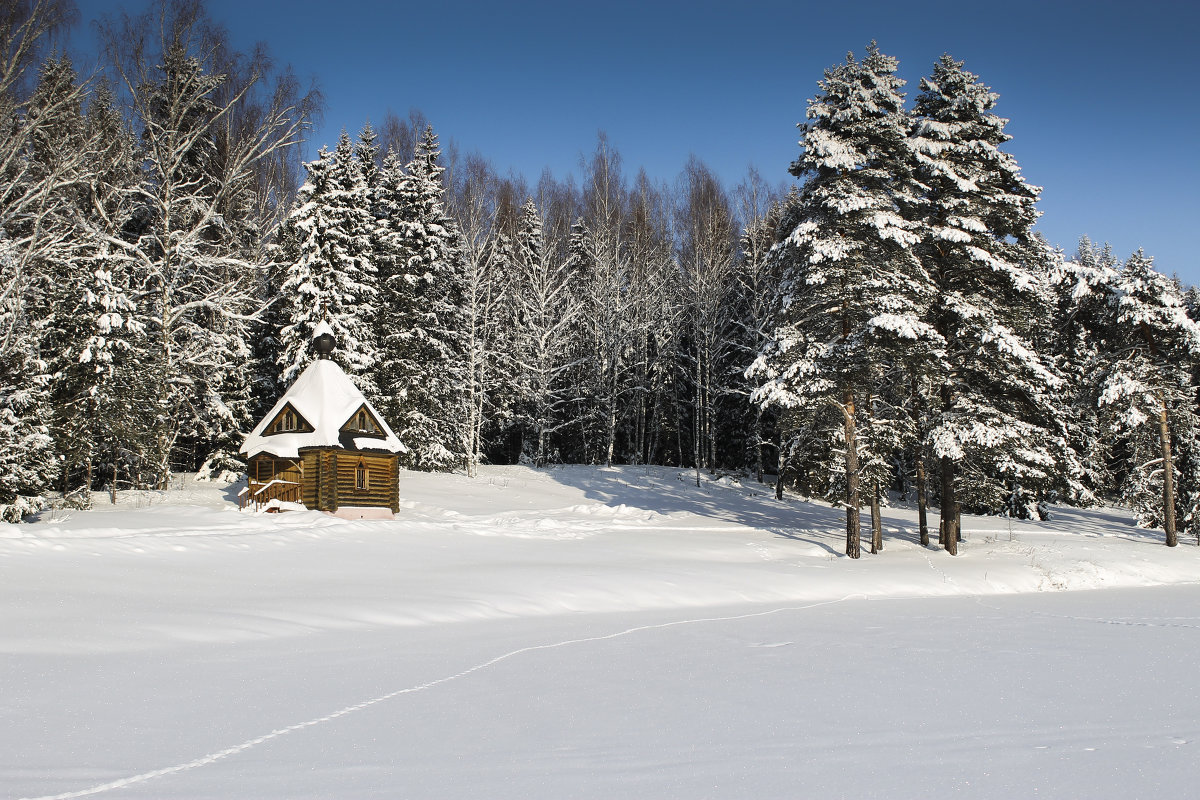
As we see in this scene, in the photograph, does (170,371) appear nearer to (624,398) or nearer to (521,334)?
(521,334)

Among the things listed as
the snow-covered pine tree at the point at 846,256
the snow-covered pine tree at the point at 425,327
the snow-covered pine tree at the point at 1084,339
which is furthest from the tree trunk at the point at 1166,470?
the snow-covered pine tree at the point at 425,327

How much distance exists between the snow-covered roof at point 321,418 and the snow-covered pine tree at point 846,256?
13.7 metres

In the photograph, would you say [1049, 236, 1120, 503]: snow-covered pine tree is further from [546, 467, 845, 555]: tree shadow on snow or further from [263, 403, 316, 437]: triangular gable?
[263, 403, 316, 437]: triangular gable

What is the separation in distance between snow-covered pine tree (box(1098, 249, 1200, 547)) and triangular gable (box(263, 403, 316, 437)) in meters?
26.0

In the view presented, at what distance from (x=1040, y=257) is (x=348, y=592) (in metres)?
20.4

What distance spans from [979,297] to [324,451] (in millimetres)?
20596

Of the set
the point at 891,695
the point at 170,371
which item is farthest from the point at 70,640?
the point at 170,371

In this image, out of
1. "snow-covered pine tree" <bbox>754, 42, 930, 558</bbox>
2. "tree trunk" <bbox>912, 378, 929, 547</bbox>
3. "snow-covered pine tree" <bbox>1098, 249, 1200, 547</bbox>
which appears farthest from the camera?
"snow-covered pine tree" <bbox>1098, 249, 1200, 547</bbox>

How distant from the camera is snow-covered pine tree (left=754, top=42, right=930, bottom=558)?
1975cm

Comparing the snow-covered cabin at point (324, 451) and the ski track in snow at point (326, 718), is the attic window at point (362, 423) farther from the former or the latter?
the ski track in snow at point (326, 718)

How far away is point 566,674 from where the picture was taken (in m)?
7.41

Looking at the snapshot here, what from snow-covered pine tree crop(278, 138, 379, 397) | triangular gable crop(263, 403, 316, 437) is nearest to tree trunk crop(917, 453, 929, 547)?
triangular gable crop(263, 403, 316, 437)

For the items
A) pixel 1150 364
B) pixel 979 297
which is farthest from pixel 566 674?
pixel 1150 364

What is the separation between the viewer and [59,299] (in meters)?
24.1
